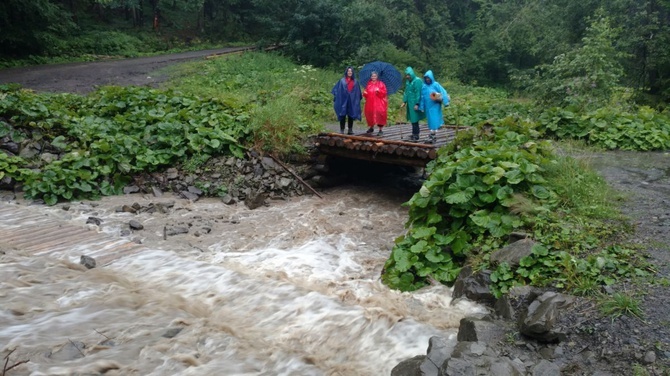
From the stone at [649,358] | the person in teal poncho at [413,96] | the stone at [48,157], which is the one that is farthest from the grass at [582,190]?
the stone at [48,157]

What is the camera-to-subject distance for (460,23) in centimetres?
3516

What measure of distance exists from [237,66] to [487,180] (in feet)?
47.5

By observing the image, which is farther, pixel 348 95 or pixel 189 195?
pixel 348 95

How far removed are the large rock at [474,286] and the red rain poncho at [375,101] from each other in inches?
215

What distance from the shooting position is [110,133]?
10.9 metres

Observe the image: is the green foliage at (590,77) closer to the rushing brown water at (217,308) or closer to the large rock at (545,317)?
the rushing brown water at (217,308)

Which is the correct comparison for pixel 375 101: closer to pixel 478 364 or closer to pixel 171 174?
pixel 171 174

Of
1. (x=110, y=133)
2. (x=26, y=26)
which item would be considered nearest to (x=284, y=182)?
(x=110, y=133)

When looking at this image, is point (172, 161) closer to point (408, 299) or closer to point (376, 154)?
point (376, 154)

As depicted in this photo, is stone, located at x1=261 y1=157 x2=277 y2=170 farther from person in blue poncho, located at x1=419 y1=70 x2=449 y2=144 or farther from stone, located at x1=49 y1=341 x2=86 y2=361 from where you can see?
stone, located at x1=49 y1=341 x2=86 y2=361

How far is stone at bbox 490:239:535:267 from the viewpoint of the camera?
561cm

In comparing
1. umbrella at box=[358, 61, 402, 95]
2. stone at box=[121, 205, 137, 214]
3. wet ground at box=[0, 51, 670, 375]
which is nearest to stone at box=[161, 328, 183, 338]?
wet ground at box=[0, 51, 670, 375]

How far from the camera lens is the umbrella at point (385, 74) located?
35.1 feet

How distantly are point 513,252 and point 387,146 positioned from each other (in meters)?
4.58
